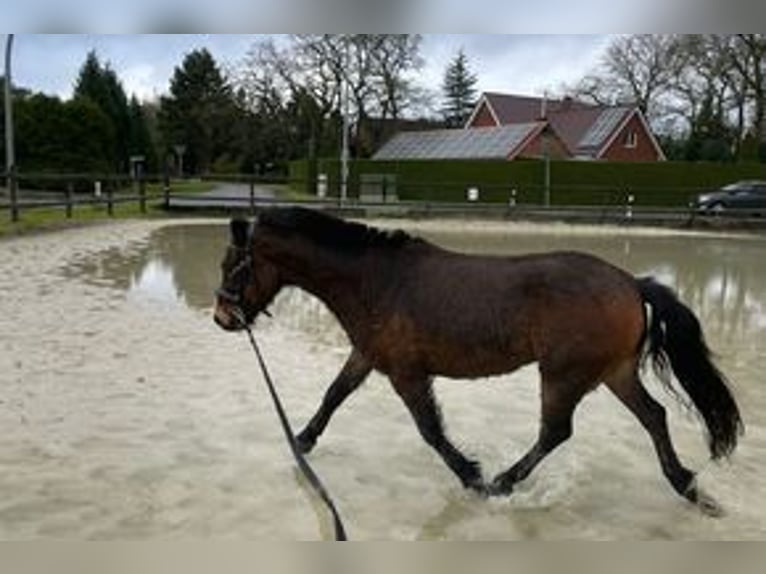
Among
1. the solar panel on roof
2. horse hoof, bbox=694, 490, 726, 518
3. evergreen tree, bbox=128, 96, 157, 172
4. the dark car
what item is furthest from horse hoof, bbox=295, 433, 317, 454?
evergreen tree, bbox=128, 96, 157, 172

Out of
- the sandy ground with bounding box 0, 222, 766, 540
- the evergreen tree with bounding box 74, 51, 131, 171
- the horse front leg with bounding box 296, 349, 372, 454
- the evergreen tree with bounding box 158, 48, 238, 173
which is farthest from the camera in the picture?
the evergreen tree with bounding box 158, 48, 238, 173

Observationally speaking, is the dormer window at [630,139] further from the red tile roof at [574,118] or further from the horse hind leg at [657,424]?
the horse hind leg at [657,424]

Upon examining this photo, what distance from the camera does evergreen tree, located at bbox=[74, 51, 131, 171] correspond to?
144 ft

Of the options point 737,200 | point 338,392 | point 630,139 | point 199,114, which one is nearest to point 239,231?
point 338,392

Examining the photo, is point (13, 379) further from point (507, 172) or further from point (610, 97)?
point (610, 97)

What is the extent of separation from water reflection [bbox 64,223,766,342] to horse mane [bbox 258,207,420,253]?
4099 mm

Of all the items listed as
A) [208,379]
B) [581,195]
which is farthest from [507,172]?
[208,379]

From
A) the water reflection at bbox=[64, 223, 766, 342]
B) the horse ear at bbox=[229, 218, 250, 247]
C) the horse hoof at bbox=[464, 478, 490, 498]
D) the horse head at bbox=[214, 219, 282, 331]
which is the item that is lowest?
the horse hoof at bbox=[464, 478, 490, 498]

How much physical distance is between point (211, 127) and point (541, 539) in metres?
56.3

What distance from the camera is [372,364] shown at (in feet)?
13.7

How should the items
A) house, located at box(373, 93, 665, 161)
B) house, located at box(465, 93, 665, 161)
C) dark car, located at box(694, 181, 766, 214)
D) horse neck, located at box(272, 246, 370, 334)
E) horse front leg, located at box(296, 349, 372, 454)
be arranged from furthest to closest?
house, located at box(465, 93, 665, 161), house, located at box(373, 93, 665, 161), dark car, located at box(694, 181, 766, 214), horse front leg, located at box(296, 349, 372, 454), horse neck, located at box(272, 246, 370, 334)

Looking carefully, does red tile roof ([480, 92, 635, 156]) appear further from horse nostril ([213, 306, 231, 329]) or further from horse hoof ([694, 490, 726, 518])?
horse hoof ([694, 490, 726, 518])

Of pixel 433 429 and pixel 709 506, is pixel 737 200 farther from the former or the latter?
pixel 433 429

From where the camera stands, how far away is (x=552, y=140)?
4228 cm
